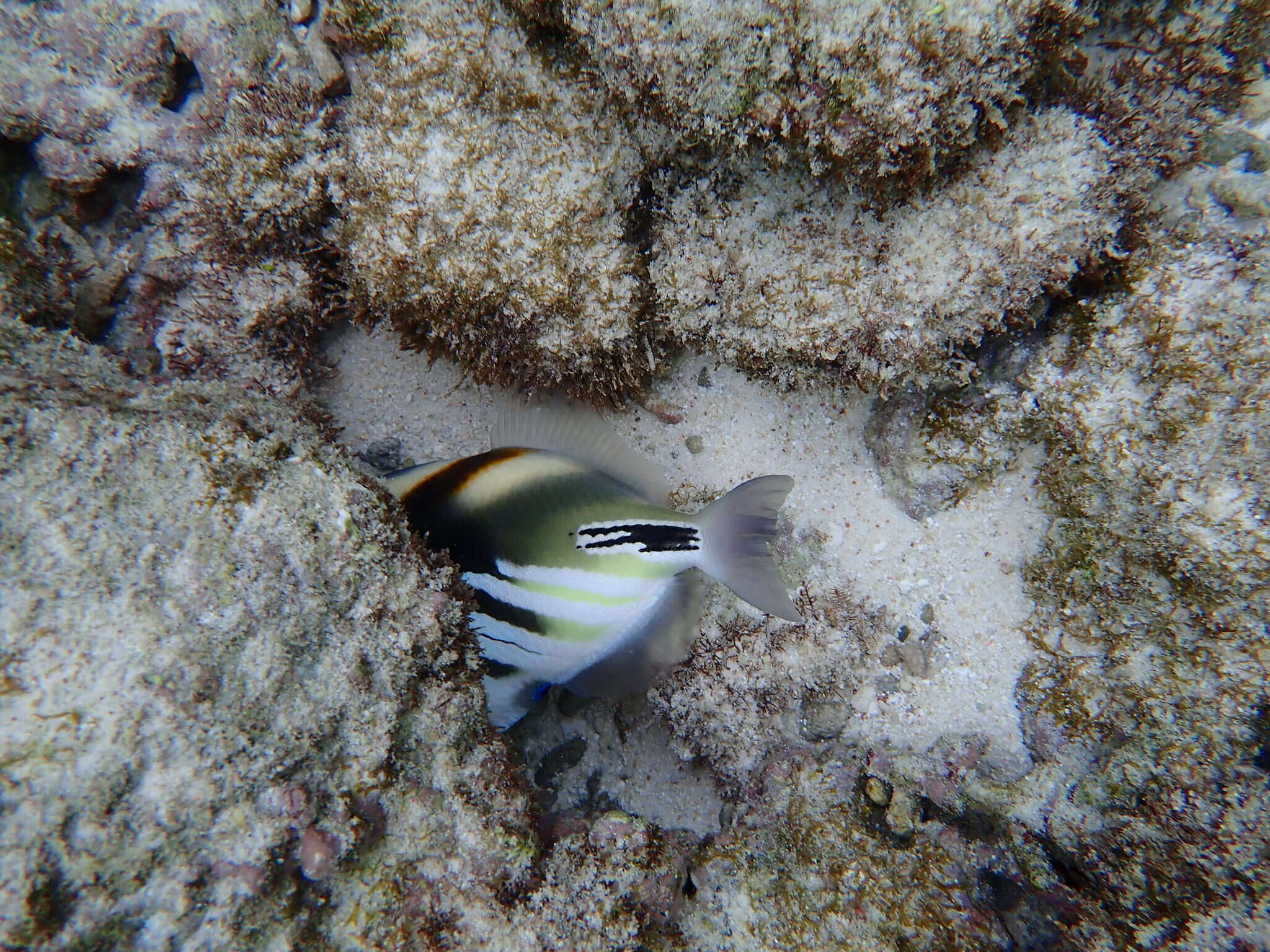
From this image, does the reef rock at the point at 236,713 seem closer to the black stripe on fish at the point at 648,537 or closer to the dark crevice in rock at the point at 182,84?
the black stripe on fish at the point at 648,537

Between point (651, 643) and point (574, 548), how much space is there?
54 centimetres

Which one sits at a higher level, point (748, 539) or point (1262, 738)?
point (748, 539)

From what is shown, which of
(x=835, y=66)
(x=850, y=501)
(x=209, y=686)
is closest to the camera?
(x=209, y=686)

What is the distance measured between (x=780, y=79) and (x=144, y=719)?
2326mm

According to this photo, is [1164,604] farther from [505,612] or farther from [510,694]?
[510,694]

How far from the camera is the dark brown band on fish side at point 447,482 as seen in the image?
7.09ft

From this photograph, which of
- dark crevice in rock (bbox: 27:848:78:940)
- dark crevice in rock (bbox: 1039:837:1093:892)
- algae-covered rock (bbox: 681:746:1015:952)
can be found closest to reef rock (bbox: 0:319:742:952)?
dark crevice in rock (bbox: 27:848:78:940)

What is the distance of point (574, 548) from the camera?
2.26 metres

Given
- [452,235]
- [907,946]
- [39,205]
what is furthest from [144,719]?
[907,946]

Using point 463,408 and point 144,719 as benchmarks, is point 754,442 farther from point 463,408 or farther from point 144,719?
point 144,719

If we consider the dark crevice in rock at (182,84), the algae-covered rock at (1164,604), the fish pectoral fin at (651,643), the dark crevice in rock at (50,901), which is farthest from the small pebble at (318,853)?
the dark crevice in rock at (182,84)

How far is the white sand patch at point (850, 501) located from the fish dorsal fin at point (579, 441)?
0.30 m

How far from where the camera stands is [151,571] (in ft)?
4.68

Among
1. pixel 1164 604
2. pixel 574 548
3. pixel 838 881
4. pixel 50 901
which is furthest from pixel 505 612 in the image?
pixel 1164 604
